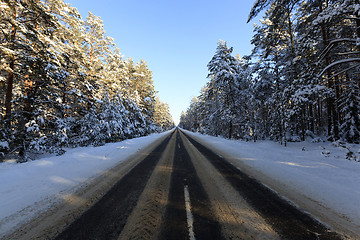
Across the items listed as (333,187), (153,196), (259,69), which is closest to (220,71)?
(259,69)

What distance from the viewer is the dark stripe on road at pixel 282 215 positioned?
8.50ft

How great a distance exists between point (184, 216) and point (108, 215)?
1656 mm

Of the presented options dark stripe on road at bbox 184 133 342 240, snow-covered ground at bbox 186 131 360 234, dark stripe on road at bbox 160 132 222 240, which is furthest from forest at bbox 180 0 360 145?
dark stripe on road at bbox 160 132 222 240

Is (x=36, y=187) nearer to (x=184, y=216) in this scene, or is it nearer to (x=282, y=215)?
(x=184, y=216)

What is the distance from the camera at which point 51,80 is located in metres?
10.6

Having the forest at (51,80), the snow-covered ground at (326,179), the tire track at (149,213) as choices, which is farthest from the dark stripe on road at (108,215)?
the forest at (51,80)

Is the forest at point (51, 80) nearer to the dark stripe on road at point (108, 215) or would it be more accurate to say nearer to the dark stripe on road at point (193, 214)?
the dark stripe on road at point (108, 215)

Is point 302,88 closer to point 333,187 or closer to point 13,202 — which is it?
point 333,187

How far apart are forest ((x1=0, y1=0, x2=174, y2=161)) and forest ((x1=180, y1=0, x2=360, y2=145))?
1243 centimetres

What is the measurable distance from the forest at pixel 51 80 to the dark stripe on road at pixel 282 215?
1171 centimetres

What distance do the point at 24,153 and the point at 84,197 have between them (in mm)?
8872

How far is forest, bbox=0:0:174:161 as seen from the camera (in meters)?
8.23

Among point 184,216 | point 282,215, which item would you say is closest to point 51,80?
point 184,216

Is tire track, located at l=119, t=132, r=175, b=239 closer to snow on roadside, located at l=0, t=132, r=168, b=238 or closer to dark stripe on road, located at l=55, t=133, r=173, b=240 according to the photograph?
dark stripe on road, located at l=55, t=133, r=173, b=240
